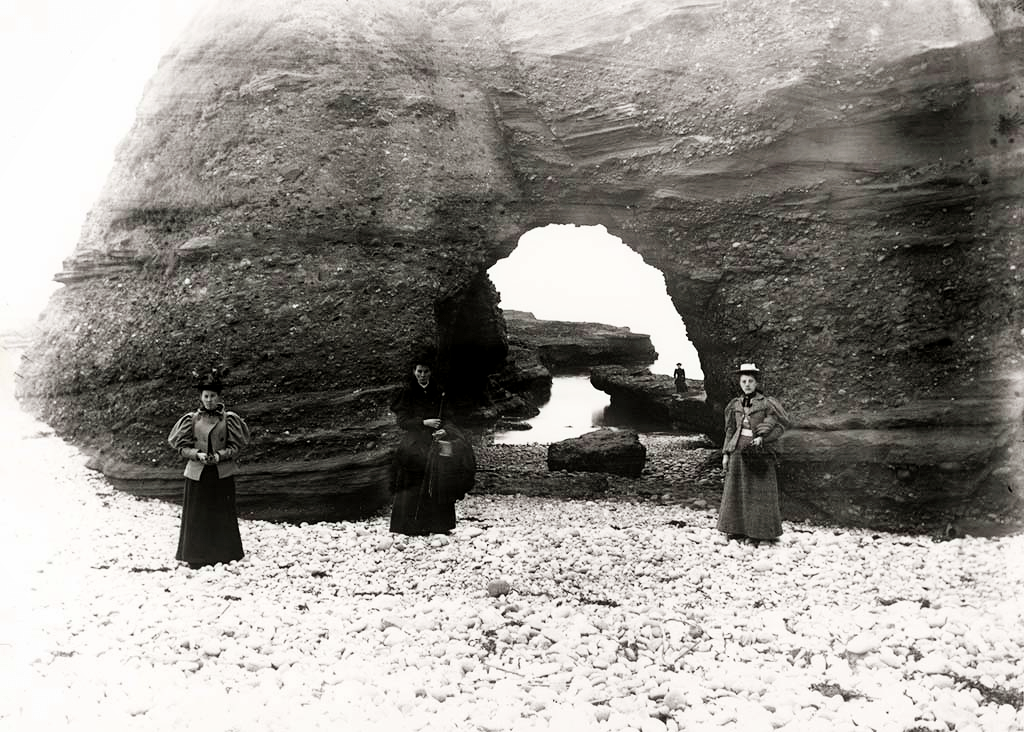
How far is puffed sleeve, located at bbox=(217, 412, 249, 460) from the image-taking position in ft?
24.6

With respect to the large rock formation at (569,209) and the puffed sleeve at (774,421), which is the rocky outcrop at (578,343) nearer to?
the large rock formation at (569,209)

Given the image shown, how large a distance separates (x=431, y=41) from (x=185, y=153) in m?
3.75

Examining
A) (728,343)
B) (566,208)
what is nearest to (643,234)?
(566,208)

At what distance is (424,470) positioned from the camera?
334 inches

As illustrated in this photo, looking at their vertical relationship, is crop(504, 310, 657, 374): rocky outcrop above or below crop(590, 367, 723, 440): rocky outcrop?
above

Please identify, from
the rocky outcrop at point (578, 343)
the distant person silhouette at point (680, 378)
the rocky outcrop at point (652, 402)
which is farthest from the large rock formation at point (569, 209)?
the rocky outcrop at point (578, 343)

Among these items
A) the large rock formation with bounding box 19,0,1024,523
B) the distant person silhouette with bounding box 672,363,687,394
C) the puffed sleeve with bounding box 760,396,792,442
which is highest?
the large rock formation with bounding box 19,0,1024,523

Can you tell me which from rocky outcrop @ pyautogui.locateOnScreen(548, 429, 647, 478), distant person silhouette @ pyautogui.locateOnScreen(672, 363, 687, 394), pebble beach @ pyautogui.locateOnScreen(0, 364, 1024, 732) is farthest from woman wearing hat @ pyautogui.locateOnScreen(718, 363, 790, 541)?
distant person silhouette @ pyautogui.locateOnScreen(672, 363, 687, 394)

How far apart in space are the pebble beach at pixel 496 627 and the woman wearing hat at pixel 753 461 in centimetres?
27

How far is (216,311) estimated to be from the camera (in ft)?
30.5

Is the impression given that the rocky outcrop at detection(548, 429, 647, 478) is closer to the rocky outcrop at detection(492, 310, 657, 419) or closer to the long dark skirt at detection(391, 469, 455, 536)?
the long dark skirt at detection(391, 469, 455, 536)

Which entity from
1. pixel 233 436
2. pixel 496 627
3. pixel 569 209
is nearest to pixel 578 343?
pixel 569 209

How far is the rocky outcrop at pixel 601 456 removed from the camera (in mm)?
12320

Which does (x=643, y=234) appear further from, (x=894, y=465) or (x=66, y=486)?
(x=66, y=486)
